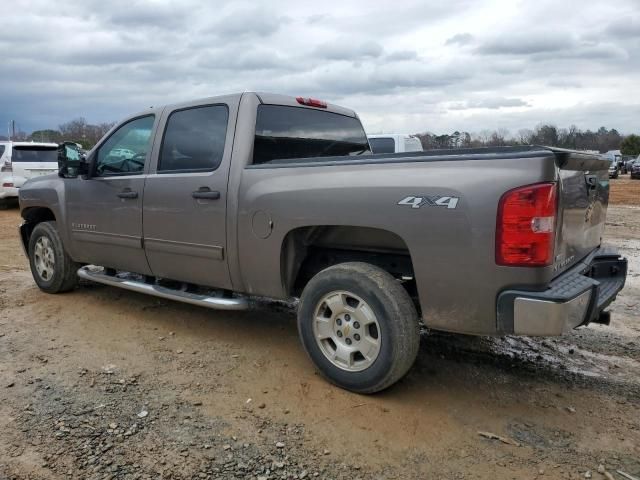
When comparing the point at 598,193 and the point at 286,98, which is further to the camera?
the point at 286,98

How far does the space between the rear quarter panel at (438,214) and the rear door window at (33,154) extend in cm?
1192

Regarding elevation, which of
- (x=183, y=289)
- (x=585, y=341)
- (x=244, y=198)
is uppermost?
(x=244, y=198)

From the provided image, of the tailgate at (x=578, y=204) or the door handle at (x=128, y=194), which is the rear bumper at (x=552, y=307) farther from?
the door handle at (x=128, y=194)

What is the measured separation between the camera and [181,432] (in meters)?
3.03

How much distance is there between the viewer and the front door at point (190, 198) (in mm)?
4047

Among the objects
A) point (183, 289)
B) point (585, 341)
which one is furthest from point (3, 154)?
point (585, 341)

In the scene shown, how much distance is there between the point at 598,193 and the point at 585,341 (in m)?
1.43

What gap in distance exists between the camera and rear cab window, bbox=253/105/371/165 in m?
4.12

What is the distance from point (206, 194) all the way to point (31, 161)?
37.7ft

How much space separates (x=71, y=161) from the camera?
510cm

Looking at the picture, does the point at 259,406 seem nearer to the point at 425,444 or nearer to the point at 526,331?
the point at 425,444

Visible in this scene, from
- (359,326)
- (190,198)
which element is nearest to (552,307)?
(359,326)

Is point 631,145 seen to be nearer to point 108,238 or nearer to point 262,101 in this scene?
point 262,101

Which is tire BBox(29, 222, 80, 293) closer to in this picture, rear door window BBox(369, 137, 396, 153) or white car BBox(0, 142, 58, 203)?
rear door window BBox(369, 137, 396, 153)
